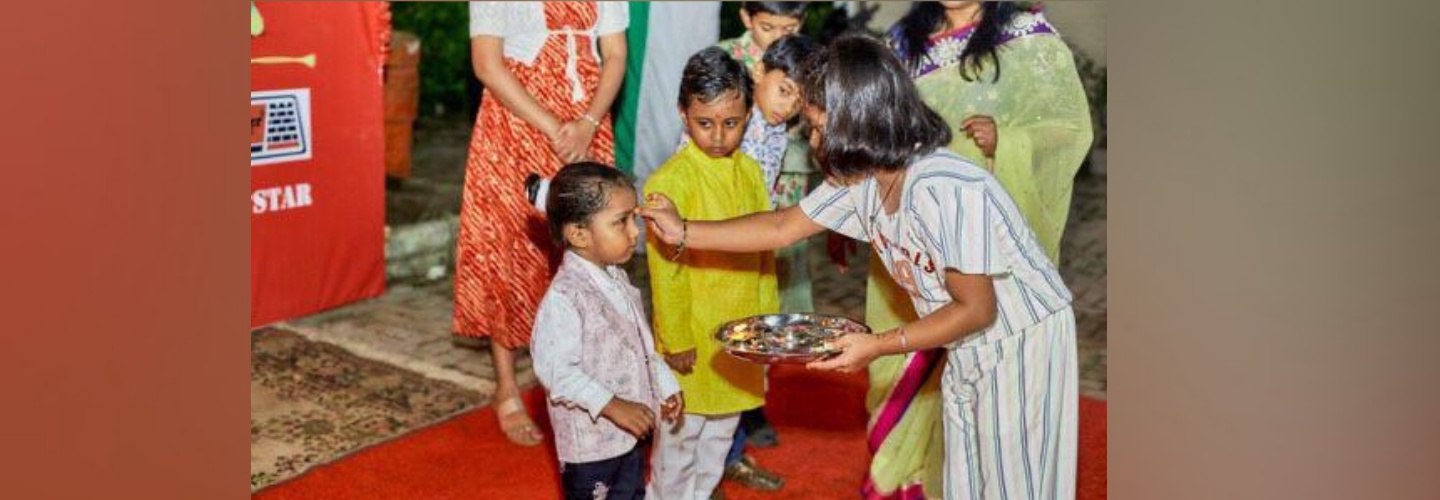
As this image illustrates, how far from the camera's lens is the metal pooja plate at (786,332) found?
343cm

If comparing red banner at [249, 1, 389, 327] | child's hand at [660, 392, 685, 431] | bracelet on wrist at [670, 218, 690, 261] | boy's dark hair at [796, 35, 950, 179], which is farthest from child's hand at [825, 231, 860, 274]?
red banner at [249, 1, 389, 327]

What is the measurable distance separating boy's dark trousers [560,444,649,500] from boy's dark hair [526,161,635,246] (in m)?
0.50

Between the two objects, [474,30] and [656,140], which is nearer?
[474,30]

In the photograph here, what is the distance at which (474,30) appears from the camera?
427 cm

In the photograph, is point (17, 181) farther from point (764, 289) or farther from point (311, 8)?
point (311, 8)

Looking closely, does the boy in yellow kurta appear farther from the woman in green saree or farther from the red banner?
the red banner

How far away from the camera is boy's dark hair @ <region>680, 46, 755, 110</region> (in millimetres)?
3721

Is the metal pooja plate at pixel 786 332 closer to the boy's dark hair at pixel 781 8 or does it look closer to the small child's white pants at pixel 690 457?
the small child's white pants at pixel 690 457

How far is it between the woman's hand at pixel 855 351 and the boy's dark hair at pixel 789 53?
1.06 metres

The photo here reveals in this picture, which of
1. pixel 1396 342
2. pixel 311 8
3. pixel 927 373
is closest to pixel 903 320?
pixel 927 373

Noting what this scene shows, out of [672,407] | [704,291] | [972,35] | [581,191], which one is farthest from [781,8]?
[672,407]

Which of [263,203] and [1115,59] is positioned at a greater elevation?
[1115,59]

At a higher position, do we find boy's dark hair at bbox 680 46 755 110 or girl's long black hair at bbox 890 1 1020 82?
girl's long black hair at bbox 890 1 1020 82

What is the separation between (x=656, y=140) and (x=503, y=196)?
207 centimetres
